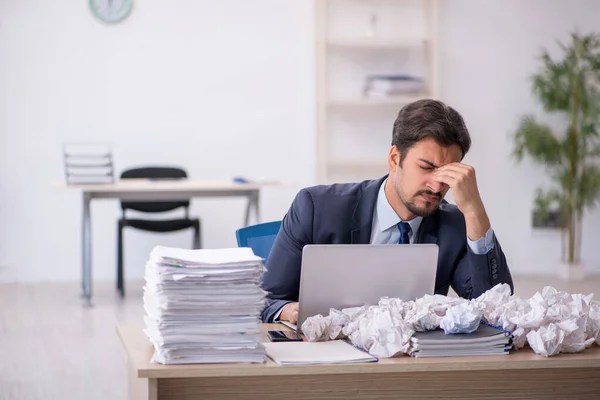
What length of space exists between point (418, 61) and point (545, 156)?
1209 millimetres

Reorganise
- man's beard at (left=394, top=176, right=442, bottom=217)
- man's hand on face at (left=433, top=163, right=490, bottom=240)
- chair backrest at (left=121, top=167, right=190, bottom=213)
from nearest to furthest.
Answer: man's hand on face at (left=433, top=163, right=490, bottom=240) < man's beard at (left=394, top=176, right=442, bottom=217) < chair backrest at (left=121, top=167, right=190, bottom=213)

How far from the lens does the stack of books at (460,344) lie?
1.71m

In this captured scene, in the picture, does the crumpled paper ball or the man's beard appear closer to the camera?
the crumpled paper ball

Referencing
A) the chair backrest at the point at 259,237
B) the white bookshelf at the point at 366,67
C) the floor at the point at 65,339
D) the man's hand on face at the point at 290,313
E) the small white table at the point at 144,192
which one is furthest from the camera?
the white bookshelf at the point at 366,67

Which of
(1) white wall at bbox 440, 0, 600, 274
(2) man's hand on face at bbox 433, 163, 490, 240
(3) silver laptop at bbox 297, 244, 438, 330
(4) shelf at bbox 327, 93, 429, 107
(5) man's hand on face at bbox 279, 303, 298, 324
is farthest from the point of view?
(1) white wall at bbox 440, 0, 600, 274

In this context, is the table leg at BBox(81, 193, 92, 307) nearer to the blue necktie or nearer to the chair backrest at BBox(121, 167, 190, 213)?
the chair backrest at BBox(121, 167, 190, 213)

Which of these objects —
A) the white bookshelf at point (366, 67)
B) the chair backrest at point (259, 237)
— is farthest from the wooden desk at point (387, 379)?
the white bookshelf at point (366, 67)

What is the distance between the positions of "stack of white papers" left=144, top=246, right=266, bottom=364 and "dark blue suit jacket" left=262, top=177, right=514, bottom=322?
0.62 meters

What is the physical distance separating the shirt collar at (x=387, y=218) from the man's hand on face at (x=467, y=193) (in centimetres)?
19

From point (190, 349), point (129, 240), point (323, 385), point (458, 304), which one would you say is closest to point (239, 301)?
point (190, 349)

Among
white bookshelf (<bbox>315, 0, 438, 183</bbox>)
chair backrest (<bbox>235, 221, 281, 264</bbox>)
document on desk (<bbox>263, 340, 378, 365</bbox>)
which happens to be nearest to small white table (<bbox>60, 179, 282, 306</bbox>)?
white bookshelf (<bbox>315, 0, 438, 183</bbox>)

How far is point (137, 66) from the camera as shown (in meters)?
6.76

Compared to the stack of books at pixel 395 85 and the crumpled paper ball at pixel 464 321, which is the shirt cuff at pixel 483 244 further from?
the stack of books at pixel 395 85

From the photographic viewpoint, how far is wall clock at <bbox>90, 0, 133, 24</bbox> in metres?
6.67
